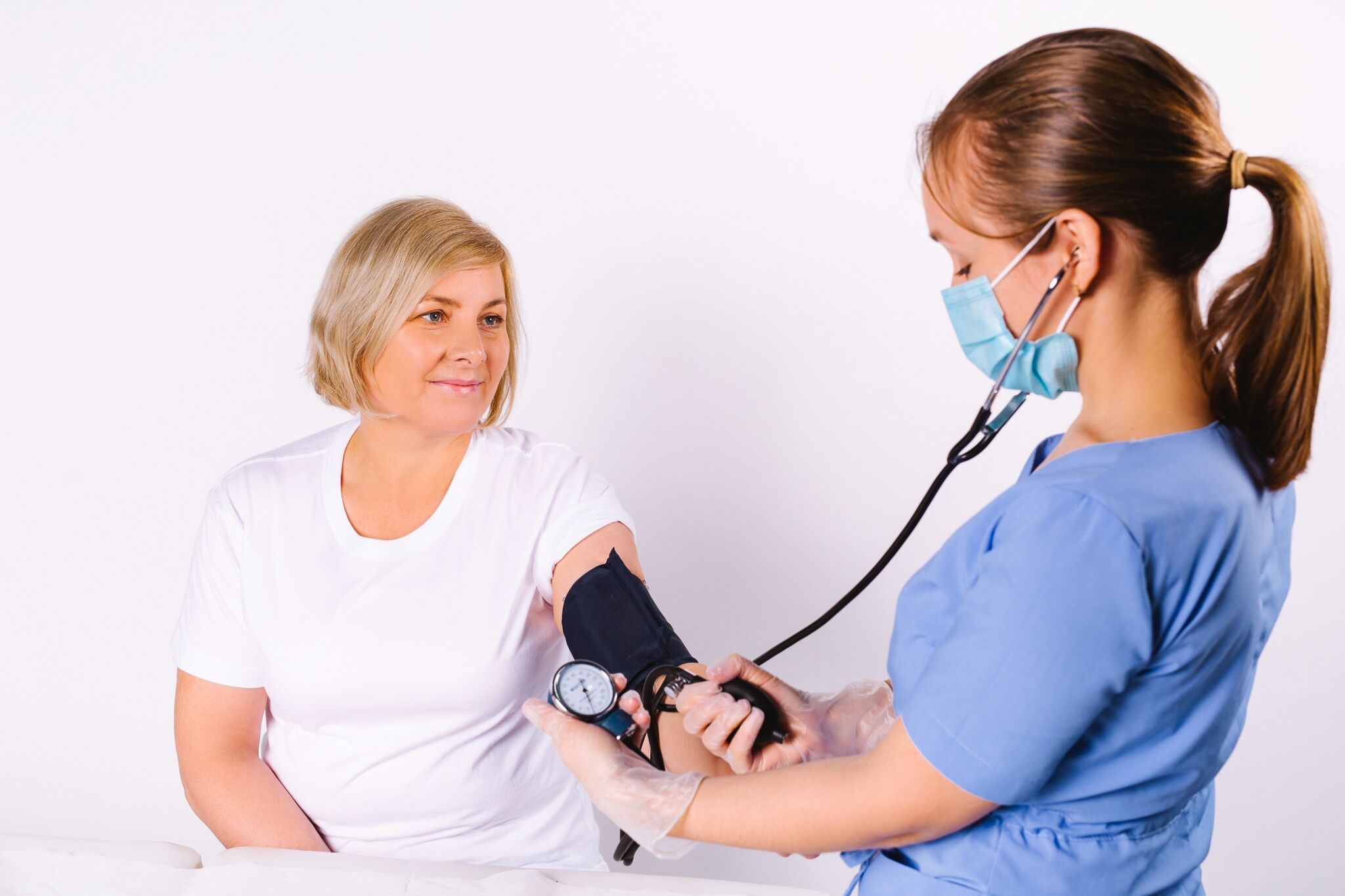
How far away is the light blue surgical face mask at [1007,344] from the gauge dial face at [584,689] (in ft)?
1.73

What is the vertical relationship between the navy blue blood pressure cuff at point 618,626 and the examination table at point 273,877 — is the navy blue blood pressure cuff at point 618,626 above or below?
above

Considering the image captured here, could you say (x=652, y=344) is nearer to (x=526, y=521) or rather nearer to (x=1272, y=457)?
(x=526, y=521)

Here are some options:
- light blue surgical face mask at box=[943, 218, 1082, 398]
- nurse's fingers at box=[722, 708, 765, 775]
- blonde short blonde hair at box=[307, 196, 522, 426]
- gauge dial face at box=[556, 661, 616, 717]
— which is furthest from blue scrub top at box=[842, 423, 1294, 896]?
blonde short blonde hair at box=[307, 196, 522, 426]

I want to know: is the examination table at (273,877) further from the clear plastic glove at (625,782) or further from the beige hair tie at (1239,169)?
the beige hair tie at (1239,169)

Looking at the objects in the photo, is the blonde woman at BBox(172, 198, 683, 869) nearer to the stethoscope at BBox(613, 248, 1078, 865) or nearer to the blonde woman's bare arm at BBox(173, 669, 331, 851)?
the blonde woman's bare arm at BBox(173, 669, 331, 851)

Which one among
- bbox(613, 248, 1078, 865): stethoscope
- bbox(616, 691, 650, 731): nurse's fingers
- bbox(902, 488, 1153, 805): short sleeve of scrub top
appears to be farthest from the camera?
bbox(616, 691, 650, 731): nurse's fingers

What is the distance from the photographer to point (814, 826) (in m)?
0.88

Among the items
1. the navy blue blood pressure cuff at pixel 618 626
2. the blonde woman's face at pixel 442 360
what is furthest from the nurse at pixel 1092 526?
the blonde woman's face at pixel 442 360

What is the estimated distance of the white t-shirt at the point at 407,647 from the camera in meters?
1.58

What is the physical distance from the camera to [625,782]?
1.06m

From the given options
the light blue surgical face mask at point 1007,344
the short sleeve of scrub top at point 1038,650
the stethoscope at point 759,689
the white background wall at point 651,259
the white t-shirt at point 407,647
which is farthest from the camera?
the white background wall at point 651,259

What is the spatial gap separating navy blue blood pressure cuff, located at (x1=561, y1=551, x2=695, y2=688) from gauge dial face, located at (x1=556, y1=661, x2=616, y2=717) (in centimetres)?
14

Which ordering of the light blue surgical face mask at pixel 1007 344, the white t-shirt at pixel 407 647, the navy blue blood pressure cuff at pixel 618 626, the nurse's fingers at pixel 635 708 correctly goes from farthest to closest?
the white t-shirt at pixel 407 647, the navy blue blood pressure cuff at pixel 618 626, the nurse's fingers at pixel 635 708, the light blue surgical face mask at pixel 1007 344

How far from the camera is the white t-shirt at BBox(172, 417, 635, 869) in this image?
1.58 m
